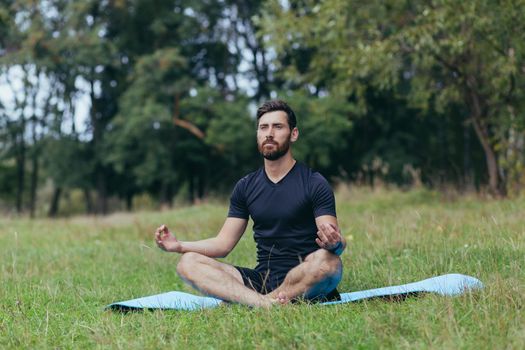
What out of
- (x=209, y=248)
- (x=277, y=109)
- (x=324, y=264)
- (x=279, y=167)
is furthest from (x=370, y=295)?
(x=277, y=109)

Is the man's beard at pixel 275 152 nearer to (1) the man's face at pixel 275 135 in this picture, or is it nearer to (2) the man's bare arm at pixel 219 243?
(1) the man's face at pixel 275 135

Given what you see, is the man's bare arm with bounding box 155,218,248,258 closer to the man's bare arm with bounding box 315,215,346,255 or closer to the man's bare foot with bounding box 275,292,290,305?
the man's bare foot with bounding box 275,292,290,305

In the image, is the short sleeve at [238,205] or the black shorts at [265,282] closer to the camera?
the black shorts at [265,282]

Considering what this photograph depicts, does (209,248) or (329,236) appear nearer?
(329,236)

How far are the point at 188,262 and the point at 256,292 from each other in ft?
2.09

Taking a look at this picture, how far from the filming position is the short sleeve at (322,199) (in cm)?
488

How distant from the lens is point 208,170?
93.2ft

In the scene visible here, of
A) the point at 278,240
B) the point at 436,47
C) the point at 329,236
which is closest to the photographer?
the point at 329,236

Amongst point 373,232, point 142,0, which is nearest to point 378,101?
point 142,0

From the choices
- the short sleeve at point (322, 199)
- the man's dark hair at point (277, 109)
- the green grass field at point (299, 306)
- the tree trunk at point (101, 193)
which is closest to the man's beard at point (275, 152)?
the man's dark hair at point (277, 109)

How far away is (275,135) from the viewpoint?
5.07 m

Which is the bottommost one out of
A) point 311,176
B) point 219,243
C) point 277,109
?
point 219,243

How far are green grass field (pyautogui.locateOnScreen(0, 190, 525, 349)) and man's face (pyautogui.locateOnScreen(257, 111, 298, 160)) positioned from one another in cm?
120

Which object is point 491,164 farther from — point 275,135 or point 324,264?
point 324,264
